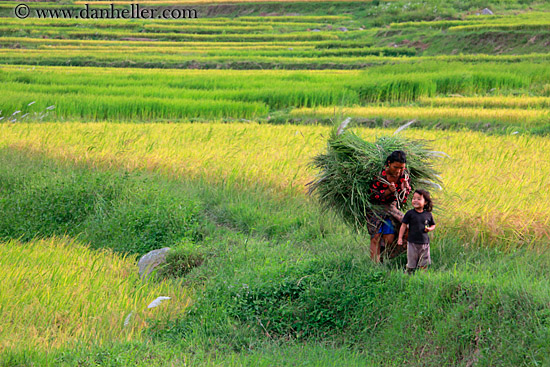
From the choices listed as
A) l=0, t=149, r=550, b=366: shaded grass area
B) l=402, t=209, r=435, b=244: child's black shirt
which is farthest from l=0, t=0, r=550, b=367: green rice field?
l=402, t=209, r=435, b=244: child's black shirt

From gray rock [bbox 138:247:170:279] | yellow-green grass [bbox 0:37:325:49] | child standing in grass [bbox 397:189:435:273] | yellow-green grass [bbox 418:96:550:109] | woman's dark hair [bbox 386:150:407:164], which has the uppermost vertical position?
woman's dark hair [bbox 386:150:407:164]

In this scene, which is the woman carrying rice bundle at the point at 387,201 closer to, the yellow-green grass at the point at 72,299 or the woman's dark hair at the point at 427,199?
the woman's dark hair at the point at 427,199

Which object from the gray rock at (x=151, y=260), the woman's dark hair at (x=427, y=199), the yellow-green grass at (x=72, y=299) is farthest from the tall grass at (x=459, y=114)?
the woman's dark hair at (x=427, y=199)

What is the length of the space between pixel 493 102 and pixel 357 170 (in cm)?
936

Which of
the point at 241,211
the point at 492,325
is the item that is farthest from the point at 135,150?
the point at 492,325

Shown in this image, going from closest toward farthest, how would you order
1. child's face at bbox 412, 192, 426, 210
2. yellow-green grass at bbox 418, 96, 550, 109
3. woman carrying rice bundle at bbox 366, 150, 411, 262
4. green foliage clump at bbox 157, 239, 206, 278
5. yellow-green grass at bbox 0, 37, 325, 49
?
1. child's face at bbox 412, 192, 426, 210
2. woman carrying rice bundle at bbox 366, 150, 411, 262
3. green foliage clump at bbox 157, 239, 206, 278
4. yellow-green grass at bbox 418, 96, 550, 109
5. yellow-green grass at bbox 0, 37, 325, 49

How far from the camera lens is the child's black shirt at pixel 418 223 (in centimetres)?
401

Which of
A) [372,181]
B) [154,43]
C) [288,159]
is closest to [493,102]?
[288,159]

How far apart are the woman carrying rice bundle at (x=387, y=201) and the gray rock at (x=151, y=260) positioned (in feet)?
6.77

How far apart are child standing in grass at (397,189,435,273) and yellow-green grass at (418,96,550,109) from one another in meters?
8.80

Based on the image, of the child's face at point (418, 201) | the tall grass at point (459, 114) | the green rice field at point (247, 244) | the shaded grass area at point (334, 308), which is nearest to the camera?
the shaded grass area at point (334, 308)

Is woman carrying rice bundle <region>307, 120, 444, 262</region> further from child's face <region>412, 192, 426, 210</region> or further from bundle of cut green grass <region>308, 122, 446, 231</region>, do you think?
child's face <region>412, 192, 426, 210</region>

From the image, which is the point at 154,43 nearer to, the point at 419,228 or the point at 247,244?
the point at 247,244

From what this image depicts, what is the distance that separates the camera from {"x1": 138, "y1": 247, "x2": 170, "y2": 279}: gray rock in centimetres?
531
